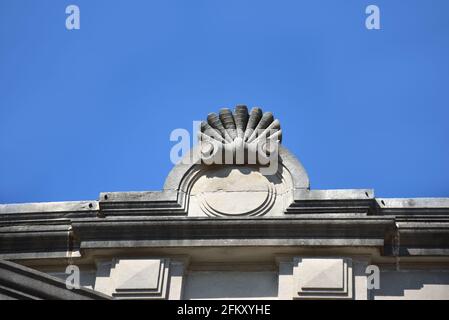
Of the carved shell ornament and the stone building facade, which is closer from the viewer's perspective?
the stone building facade

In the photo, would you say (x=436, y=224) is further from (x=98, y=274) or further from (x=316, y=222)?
(x=98, y=274)

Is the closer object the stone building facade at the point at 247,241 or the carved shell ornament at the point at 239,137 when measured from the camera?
the stone building facade at the point at 247,241

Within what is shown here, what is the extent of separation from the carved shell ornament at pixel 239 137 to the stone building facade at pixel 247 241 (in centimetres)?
8

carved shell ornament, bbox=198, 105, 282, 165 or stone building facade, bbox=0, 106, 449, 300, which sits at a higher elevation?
carved shell ornament, bbox=198, 105, 282, 165

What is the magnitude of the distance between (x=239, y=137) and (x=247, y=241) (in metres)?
1.69

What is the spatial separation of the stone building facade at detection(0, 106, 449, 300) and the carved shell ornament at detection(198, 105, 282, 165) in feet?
0.26

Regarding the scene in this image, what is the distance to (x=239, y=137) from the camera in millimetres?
14570

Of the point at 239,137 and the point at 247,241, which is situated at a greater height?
the point at 239,137

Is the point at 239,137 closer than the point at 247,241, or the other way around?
the point at 247,241

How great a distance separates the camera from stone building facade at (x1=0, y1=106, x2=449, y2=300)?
13.4 meters

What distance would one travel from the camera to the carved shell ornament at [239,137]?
14.4m

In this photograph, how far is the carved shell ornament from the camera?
14430mm
